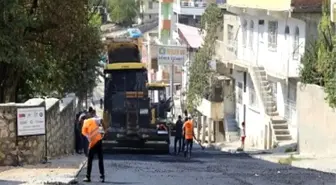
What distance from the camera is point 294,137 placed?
129ft

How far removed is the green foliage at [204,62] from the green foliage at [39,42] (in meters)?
19.1

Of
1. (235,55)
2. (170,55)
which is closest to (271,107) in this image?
(235,55)

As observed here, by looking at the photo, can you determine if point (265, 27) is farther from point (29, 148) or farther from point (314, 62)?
point (29, 148)

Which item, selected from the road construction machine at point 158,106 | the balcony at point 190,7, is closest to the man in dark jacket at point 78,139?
the road construction machine at point 158,106

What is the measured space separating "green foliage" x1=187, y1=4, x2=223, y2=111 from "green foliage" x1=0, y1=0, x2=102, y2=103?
19.1 m

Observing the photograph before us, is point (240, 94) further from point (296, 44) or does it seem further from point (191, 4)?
point (191, 4)

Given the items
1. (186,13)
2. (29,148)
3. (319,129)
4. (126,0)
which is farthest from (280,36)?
(126,0)

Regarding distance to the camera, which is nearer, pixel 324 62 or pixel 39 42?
pixel 324 62

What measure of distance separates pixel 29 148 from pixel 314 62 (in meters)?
14.3

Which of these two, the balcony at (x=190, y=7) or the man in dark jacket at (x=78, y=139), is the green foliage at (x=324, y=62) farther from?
the balcony at (x=190, y=7)

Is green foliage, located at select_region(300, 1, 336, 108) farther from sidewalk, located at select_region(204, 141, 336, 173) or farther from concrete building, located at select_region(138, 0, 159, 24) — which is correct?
concrete building, located at select_region(138, 0, 159, 24)

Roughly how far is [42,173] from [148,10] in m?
126

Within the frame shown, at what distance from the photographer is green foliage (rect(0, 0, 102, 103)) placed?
27812 mm

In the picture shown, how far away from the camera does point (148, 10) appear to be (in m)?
145
